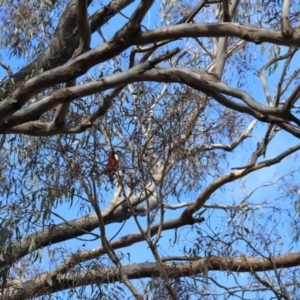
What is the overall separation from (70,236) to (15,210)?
2.59 ft

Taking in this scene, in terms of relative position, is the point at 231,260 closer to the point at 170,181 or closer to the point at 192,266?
the point at 192,266

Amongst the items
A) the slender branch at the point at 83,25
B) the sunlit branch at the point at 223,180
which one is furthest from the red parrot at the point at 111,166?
the slender branch at the point at 83,25

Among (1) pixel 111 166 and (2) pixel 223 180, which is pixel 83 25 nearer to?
(1) pixel 111 166

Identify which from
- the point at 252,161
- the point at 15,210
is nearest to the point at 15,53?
the point at 15,210

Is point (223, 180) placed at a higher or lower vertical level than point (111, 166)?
higher

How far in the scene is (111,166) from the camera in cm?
426

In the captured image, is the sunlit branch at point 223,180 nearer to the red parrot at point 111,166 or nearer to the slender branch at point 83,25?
the red parrot at point 111,166

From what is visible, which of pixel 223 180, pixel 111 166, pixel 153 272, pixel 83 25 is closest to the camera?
pixel 83 25

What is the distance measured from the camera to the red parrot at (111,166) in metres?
4.26

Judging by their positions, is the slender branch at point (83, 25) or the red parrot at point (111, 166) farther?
the red parrot at point (111, 166)

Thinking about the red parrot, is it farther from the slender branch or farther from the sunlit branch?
the slender branch

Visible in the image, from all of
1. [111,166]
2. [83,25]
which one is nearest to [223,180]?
[111,166]

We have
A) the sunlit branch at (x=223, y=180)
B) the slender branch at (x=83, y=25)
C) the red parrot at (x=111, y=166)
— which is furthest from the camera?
the sunlit branch at (x=223, y=180)

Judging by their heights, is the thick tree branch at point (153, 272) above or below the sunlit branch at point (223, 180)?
below
